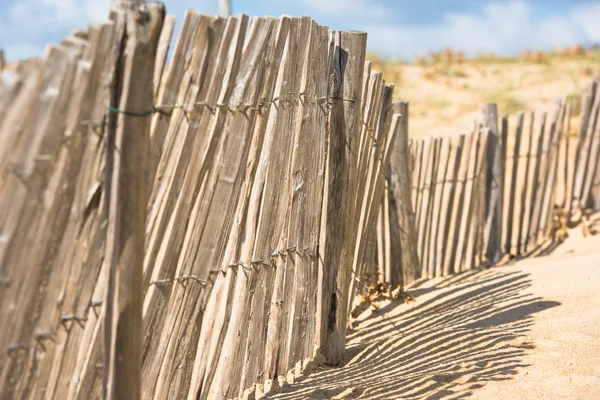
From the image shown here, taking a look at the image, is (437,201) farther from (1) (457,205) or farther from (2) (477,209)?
(2) (477,209)

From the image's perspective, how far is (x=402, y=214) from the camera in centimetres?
537

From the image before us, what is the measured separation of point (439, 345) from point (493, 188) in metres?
3.08

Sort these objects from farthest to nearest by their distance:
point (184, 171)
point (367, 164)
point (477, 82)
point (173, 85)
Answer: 1. point (477, 82)
2. point (367, 164)
3. point (184, 171)
4. point (173, 85)

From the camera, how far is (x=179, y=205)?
2477 mm

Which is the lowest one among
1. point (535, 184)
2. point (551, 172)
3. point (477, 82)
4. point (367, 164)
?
point (367, 164)

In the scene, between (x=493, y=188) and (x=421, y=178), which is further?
(x=493, y=188)

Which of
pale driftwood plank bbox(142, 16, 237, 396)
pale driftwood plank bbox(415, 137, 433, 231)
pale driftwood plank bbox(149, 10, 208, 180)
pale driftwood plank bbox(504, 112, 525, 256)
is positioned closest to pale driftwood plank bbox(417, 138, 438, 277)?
pale driftwood plank bbox(415, 137, 433, 231)

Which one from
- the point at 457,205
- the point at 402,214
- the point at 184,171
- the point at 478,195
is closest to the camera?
the point at 184,171

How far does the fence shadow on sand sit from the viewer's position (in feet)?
10.3

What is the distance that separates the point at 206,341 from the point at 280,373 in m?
0.60

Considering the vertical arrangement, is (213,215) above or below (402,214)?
below

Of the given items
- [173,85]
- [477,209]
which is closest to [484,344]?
[173,85]

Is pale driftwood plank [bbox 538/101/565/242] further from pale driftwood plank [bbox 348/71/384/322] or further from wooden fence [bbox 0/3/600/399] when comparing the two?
wooden fence [bbox 0/3/600/399]

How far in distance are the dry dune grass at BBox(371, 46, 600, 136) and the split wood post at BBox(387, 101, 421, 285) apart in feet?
24.8
